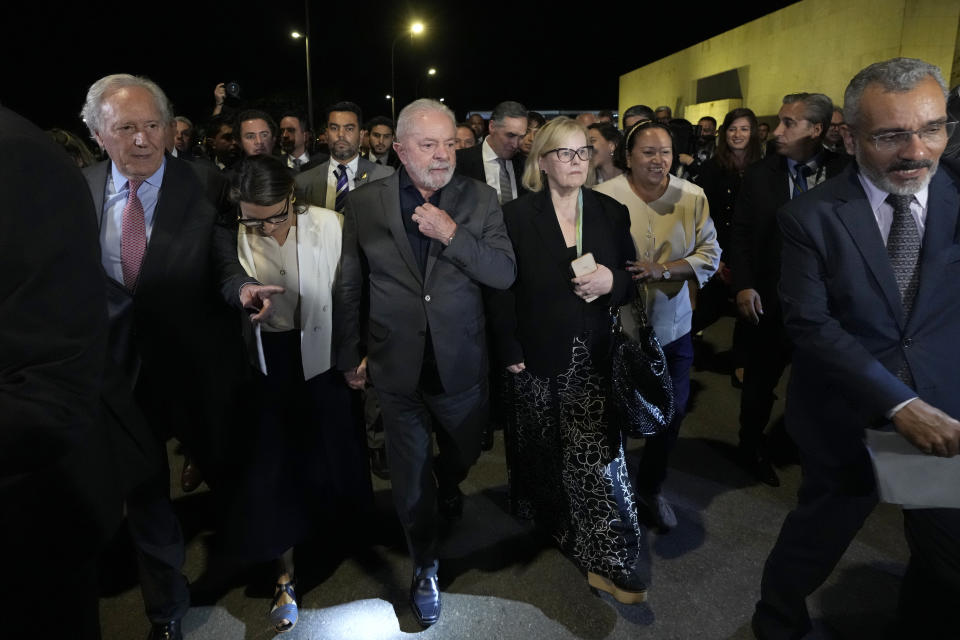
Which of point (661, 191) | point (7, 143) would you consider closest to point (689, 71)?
point (661, 191)

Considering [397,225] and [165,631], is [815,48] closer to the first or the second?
[397,225]

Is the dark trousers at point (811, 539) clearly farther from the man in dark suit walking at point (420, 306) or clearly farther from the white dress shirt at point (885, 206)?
the man in dark suit walking at point (420, 306)

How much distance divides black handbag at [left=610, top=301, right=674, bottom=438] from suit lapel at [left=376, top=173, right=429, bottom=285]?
3.15 ft

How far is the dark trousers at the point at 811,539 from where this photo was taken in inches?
88.0

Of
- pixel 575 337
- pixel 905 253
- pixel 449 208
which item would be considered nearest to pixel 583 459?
pixel 575 337

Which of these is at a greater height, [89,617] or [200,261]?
[200,261]

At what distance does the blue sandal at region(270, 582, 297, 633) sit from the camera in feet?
9.08

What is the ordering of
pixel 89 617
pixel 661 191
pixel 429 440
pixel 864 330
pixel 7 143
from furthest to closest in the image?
pixel 661 191
pixel 429 440
pixel 864 330
pixel 89 617
pixel 7 143

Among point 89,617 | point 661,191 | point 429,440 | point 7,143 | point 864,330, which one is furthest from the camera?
point 661,191

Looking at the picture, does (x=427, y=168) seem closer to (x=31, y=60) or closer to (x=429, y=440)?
(x=429, y=440)

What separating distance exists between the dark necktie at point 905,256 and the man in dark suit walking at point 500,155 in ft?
10.6

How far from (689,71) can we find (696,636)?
30.1 metres

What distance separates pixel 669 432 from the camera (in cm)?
339

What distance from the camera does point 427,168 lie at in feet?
8.59
